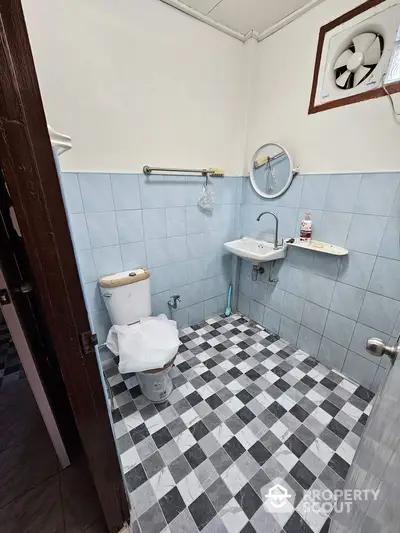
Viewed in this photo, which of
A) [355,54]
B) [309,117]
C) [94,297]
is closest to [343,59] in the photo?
[355,54]

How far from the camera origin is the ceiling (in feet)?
4.33

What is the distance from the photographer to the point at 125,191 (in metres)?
1.48

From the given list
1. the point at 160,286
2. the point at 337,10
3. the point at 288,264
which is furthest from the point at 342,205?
the point at 160,286

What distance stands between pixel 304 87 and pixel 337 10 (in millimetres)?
342

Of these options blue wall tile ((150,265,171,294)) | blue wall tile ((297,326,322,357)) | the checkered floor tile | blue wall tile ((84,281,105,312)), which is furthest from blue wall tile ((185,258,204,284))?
blue wall tile ((297,326,322,357))

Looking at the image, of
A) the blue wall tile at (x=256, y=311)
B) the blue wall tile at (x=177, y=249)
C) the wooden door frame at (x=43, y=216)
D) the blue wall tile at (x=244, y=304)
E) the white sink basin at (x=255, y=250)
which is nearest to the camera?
the wooden door frame at (x=43, y=216)

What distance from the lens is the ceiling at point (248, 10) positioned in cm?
132

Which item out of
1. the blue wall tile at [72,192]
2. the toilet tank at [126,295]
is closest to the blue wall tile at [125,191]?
the blue wall tile at [72,192]

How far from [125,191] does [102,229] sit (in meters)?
0.29

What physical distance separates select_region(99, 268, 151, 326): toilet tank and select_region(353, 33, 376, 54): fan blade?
5.84 ft

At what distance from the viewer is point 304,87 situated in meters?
1.45

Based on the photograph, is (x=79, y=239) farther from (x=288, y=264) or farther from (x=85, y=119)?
(x=288, y=264)

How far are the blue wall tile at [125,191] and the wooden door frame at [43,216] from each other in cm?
109

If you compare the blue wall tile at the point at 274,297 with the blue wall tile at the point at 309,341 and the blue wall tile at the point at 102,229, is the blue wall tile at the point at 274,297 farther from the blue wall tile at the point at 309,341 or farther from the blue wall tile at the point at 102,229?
the blue wall tile at the point at 102,229
